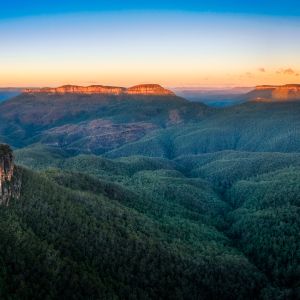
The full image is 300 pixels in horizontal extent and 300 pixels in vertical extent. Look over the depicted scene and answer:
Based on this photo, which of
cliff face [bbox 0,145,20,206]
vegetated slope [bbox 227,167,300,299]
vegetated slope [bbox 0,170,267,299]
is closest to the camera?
vegetated slope [bbox 0,170,267,299]

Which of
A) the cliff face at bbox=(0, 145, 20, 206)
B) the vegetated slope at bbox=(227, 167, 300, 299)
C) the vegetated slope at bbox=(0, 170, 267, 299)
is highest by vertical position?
the cliff face at bbox=(0, 145, 20, 206)

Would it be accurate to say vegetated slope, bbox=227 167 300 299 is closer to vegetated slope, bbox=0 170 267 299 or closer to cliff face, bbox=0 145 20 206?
vegetated slope, bbox=0 170 267 299

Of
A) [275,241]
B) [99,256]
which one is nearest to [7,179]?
[99,256]

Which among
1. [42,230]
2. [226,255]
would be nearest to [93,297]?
[42,230]

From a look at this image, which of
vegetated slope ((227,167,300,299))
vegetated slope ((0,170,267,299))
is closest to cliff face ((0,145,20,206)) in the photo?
vegetated slope ((0,170,267,299))

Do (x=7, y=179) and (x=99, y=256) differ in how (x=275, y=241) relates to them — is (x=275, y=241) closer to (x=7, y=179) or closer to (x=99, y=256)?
(x=99, y=256)
